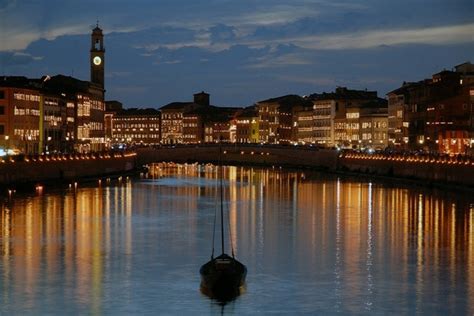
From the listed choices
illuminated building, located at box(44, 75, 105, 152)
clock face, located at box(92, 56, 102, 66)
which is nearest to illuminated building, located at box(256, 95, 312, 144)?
illuminated building, located at box(44, 75, 105, 152)

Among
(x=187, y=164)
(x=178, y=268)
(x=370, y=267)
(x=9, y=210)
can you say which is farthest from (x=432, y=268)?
(x=187, y=164)

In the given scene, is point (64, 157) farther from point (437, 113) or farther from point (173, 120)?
point (173, 120)

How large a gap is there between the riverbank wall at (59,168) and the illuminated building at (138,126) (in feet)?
335

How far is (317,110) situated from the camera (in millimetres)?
130125

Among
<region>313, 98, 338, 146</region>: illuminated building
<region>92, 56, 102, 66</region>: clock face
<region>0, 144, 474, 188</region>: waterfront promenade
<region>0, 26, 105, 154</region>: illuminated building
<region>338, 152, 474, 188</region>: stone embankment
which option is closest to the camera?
<region>338, 152, 474, 188</region>: stone embankment

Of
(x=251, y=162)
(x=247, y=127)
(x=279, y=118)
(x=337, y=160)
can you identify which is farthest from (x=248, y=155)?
(x=247, y=127)

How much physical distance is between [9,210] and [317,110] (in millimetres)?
87497

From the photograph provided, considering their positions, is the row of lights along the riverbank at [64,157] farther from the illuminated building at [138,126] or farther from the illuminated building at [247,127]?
the illuminated building at [138,126]

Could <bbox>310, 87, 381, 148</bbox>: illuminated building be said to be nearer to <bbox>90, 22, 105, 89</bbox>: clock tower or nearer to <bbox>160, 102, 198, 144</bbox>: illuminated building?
<bbox>90, 22, 105, 89</bbox>: clock tower

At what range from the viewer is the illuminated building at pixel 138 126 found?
188m

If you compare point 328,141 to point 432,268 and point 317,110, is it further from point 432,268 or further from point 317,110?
point 432,268

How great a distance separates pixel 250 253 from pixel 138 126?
514 feet

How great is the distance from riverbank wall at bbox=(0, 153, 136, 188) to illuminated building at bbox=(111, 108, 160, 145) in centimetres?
10199

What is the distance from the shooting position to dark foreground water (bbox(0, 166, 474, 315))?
25.9 meters
